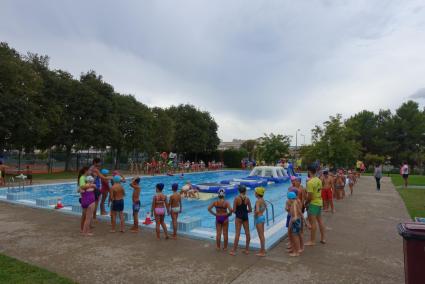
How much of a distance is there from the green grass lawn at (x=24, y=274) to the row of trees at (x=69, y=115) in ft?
53.5

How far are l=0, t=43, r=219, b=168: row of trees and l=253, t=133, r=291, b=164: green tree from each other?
9828 millimetres

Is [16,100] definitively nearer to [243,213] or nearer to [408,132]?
[243,213]

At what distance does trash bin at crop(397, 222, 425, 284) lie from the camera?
3.55 m

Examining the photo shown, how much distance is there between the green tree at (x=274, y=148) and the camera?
1421 inches

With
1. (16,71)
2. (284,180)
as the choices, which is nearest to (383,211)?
(284,180)

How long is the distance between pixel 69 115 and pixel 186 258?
23895 millimetres

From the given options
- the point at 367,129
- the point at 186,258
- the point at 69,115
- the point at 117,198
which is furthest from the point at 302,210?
the point at 367,129

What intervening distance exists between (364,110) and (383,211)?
49.5 meters

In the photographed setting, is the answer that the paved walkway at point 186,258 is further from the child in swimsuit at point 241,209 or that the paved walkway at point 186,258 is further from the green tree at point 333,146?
the green tree at point 333,146

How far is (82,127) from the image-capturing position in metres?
26.2

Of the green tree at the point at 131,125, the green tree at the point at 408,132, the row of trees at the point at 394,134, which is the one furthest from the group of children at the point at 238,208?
the green tree at the point at 408,132

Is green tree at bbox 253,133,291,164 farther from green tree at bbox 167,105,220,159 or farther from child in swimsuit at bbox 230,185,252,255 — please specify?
child in swimsuit at bbox 230,185,252,255

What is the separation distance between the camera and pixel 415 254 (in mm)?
3598

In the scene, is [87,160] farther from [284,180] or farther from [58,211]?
[58,211]
